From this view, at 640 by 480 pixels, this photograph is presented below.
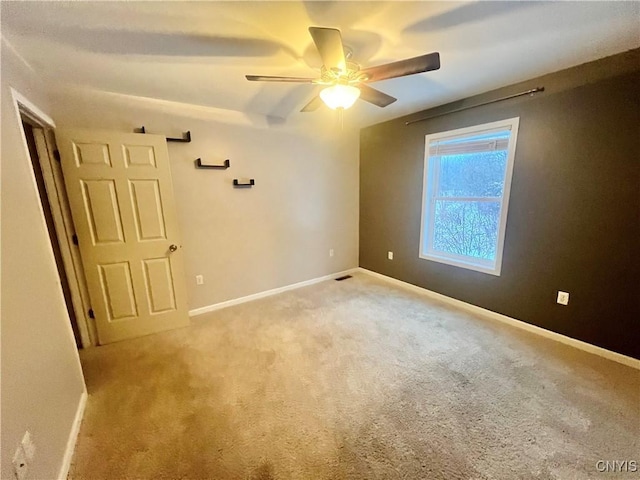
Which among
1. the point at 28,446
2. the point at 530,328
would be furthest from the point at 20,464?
the point at 530,328

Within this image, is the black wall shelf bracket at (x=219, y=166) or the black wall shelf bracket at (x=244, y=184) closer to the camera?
the black wall shelf bracket at (x=219, y=166)

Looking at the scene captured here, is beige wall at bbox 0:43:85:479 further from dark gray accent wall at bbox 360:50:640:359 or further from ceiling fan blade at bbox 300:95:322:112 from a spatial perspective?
dark gray accent wall at bbox 360:50:640:359

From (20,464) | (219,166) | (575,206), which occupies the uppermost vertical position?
(219,166)

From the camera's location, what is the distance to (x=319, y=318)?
3.03 m

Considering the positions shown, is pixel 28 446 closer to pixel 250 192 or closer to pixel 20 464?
pixel 20 464

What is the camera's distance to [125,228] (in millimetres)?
2590

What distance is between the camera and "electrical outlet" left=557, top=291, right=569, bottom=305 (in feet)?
7.97

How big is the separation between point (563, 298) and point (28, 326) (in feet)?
12.6

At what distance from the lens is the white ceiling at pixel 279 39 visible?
4.68 ft

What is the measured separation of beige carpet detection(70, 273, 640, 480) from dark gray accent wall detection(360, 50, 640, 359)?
1.11ft

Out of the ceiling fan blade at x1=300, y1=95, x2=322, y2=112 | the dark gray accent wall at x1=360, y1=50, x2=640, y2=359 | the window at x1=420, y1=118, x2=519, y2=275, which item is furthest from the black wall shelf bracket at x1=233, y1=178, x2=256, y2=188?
the dark gray accent wall at x1=360, y1=50, x2=640, y2=359

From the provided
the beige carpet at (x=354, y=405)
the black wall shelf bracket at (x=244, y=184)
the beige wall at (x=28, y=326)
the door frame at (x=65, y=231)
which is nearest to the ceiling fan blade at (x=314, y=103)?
the black wall shelf bracket at (x=244, y=184)

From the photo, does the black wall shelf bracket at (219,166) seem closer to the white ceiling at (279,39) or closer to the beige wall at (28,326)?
the white ceiling at (279,39)

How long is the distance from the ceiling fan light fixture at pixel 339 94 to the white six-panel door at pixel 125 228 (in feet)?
5.80
